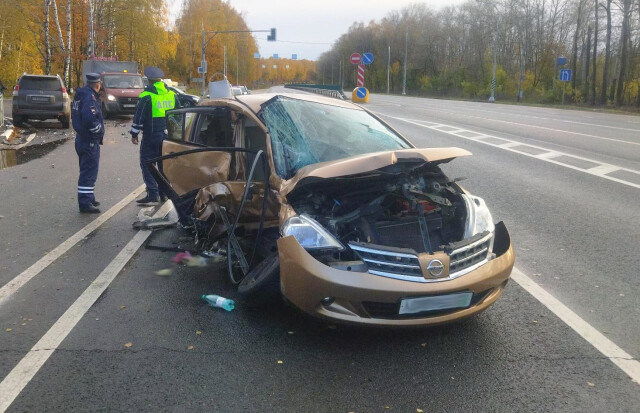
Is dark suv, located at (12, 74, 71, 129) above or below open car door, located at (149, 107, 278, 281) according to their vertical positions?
above

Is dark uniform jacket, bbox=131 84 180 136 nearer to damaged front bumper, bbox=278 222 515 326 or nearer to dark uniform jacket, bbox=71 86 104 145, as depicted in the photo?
dark uniform jacket, bbox=71 86 104 145

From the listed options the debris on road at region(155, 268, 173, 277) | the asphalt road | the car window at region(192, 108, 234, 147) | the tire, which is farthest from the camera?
the car window at region(192, 108, 234, 147)

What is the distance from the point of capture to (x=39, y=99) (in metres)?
18.3

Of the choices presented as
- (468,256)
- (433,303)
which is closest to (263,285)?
(433,303)

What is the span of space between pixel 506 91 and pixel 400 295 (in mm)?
58076

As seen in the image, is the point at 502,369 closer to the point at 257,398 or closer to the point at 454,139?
the point at 257,398

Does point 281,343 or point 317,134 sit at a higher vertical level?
point 317,134

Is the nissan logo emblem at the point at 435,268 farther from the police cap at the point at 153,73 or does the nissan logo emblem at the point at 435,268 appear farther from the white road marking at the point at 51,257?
the police cap at the point at 153,73

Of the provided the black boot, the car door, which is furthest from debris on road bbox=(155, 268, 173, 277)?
the black boot

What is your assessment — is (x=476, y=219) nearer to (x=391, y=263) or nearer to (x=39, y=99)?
(x=391, y=263)

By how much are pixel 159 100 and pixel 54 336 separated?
4.77 m

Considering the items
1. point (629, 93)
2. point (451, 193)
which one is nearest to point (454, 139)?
point (451, 193)

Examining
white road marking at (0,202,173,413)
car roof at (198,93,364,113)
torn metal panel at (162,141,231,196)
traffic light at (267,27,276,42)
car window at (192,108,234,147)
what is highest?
traffic light at (267,27,276,42)

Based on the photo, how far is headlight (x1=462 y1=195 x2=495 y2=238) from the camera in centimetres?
394
